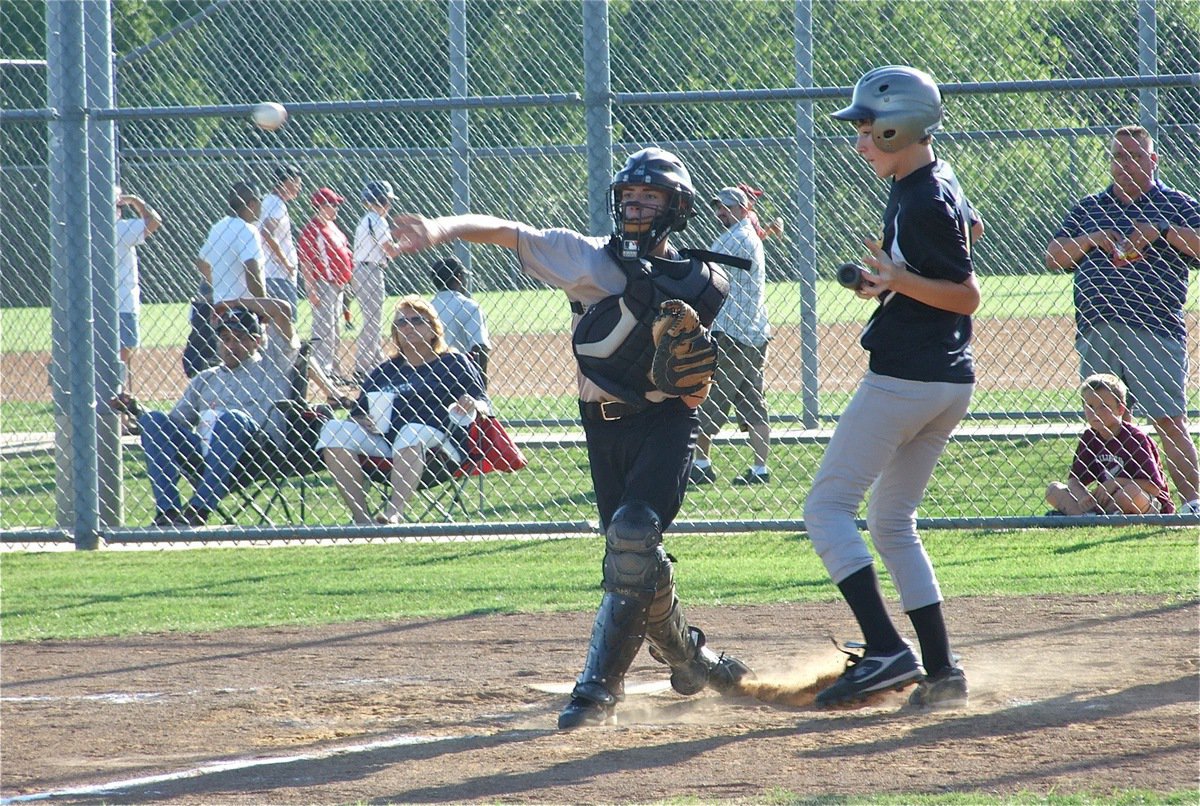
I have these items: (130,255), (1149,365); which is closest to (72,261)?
(130,255)

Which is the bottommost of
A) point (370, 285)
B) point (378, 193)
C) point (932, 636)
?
point (932, 636)

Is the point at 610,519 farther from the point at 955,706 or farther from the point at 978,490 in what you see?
the point at 978,490

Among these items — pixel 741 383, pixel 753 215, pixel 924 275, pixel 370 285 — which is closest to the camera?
pixel 924 275

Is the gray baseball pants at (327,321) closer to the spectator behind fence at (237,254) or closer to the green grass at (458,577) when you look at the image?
the spectator behind fence at (237,254)

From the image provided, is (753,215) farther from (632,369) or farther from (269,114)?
(632,369)

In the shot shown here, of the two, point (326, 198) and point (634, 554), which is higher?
point (326, 198)

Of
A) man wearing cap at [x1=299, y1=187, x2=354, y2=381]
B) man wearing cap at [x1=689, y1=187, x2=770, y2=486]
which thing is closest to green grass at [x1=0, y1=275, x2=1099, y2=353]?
man wearing cap at [x1=299, y1=187, x2=354, y2=381]

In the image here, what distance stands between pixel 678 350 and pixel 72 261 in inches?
182

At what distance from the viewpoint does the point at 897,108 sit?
4.27 m

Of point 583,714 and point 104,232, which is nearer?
point 583,714

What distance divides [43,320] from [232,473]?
13039mm

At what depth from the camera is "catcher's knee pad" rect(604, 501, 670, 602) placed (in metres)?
4.38

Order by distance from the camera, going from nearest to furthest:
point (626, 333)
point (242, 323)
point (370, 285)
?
point (626, 333)
point (242, 323)
point (370, 285)

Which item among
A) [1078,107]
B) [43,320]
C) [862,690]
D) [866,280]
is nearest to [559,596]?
[862,690]
